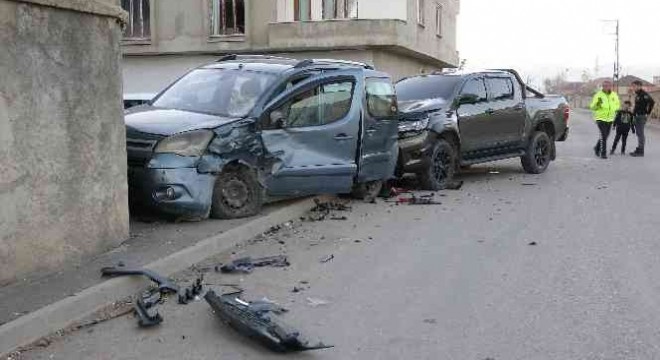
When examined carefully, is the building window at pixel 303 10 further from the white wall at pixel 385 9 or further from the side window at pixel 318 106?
the side window at pixel 318 106

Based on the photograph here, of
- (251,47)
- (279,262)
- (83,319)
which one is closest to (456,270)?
(279,262)

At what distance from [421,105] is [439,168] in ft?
3.41

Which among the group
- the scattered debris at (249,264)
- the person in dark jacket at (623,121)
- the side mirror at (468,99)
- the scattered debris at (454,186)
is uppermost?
the side mirror at (468,99)

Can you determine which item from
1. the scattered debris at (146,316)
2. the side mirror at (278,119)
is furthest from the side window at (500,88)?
the scattered debris at (146,316)

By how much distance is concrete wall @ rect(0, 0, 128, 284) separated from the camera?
5.50 m

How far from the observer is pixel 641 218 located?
31.0 ft

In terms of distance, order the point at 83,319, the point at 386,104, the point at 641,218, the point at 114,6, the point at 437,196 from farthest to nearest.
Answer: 1. the point at 437,196
2. the point at 386,104
3. the point at 641,218
4. the point at 114,6
5. the point at 83,319

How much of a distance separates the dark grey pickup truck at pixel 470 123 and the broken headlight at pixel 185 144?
4.27 meters

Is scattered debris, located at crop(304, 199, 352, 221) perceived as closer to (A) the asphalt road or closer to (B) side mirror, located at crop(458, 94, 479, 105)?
(A) the asphalt road

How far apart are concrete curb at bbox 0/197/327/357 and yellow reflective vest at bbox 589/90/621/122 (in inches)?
468

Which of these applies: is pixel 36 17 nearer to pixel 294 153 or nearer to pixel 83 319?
pixel 83 319

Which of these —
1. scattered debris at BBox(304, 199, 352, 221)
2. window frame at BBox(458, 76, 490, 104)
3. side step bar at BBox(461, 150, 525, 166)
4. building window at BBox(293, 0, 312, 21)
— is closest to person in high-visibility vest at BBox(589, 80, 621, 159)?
side step bar at BBox(461, 150, 525, 166)

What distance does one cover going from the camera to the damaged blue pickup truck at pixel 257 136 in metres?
7.75

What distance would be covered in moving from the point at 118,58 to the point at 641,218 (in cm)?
650
